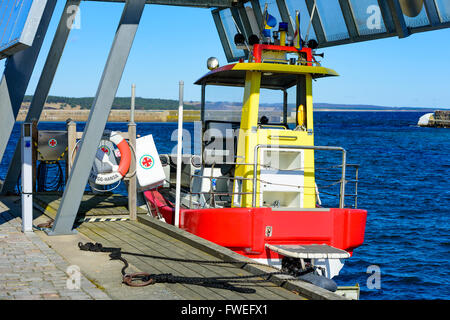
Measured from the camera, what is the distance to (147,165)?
35.0ft

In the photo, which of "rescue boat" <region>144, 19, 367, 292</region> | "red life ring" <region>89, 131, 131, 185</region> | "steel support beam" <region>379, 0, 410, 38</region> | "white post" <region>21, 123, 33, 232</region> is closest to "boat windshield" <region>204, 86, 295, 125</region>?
"rescue boat" <region>144, 19, 367, 292</region>

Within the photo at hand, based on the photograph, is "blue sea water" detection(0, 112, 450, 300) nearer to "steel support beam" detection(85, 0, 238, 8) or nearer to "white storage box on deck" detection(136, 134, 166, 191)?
"white storage box on deck" detection(136, 134, 166, 191)

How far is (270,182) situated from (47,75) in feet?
18.6

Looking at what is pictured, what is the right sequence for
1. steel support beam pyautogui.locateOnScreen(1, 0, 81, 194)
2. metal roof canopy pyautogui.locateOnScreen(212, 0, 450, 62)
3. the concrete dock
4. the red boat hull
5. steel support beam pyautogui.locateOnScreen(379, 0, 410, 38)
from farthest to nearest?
steel support beam pyautogui.locateOnScreen(1, 0, 81, 194) < steel support beam pyautogui.locateOnScreen(379, 0, 410, 38) < metal roof canopy pyautogui.locateOnScreen(212, 0, 450, 62) < the red boat hull < the concrete dock

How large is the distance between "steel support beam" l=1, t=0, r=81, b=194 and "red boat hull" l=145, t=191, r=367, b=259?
5016mm

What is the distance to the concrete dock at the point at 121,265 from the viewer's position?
17.4 ft

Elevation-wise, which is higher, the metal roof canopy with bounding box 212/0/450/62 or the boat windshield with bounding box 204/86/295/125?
the metal roof canopy with bounding box 212/0/450/62

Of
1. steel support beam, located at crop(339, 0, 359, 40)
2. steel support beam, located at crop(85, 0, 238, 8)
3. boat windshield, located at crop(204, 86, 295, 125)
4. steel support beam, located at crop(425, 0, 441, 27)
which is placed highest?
steel support beam, located at crop(85, 0, 238, 8)

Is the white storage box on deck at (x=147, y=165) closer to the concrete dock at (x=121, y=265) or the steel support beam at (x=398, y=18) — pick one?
the concrete dock at (x=121, y=265)

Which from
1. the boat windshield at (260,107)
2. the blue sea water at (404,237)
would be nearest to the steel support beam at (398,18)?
the boat windshield at (260,107)

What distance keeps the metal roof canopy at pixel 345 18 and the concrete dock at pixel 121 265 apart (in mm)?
3878

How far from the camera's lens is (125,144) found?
9.44 m

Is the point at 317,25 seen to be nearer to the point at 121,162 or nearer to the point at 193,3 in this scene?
the point at 193,3

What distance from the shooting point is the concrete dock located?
17.4 ft
